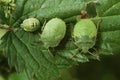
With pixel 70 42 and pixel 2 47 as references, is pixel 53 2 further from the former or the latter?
pixel 2 47

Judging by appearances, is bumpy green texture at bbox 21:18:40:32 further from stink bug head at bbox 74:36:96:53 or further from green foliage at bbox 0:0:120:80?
stink bug head at bbox 74:36:96:53

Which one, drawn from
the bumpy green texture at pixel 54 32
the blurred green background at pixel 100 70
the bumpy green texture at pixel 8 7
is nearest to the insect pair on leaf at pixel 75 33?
the bumpy green texture at pixel 54 32

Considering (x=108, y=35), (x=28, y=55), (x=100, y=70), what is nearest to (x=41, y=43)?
(x=28, y=55)

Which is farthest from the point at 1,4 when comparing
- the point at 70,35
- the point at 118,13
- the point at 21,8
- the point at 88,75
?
the point at 88,75

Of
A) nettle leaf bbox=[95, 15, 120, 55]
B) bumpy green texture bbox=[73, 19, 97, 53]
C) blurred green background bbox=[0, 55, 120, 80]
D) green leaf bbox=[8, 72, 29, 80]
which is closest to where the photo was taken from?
bumpy green texture bbox=[73, 19, 97, 53]

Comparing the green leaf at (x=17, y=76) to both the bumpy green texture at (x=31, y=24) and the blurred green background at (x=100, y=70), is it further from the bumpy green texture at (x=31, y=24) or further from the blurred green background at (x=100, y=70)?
the bumpy green texture at (x=31, y=24)

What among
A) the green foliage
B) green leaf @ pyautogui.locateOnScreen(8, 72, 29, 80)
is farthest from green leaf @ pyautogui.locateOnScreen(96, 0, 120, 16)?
green leaf @ pyautogui.locateOnScreen(8, 72, 29, 80)
